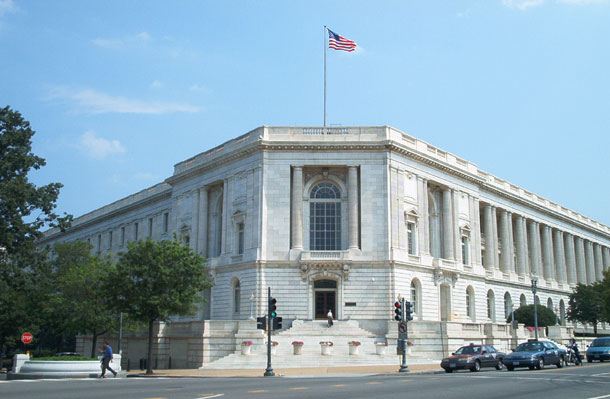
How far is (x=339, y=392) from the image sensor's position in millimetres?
19562

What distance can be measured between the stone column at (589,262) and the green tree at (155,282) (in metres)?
70.3

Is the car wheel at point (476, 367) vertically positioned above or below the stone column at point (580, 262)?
below

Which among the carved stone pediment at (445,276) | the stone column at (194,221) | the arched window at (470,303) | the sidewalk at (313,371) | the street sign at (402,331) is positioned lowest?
the sidewalk at (313,371)

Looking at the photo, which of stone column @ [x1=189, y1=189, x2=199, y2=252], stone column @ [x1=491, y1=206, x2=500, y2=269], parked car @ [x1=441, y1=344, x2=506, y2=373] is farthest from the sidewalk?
stone column @ [x1=491, y1=206, x2=500, y2=269]

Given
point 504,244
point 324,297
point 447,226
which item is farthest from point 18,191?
point 504,244

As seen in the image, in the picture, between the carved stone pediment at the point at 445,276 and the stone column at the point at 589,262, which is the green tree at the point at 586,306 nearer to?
the stone column at the point at 589,262

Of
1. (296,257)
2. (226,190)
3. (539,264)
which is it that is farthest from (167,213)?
(539,264)

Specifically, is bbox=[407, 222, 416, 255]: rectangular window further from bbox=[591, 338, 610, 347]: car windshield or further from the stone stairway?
bbox=[591, 338, 610, 347]: car windshield

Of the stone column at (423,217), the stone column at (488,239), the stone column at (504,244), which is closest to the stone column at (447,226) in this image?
the stone column at (423,217)

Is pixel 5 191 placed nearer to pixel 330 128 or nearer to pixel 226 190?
pixel 226 190

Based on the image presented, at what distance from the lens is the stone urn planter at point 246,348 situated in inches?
1664

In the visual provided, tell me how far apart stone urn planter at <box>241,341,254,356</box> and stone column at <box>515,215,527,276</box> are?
147 feet

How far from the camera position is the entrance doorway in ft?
172

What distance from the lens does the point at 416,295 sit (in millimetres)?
55125
